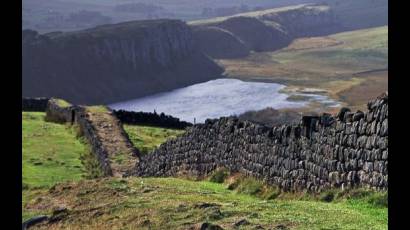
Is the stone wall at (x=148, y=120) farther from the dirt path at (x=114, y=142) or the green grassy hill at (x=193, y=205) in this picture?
the green grassy hill at (x=193, y=205)

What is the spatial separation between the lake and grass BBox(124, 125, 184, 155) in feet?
195

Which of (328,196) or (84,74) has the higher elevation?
(84,74)

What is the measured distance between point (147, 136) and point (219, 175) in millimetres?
21671

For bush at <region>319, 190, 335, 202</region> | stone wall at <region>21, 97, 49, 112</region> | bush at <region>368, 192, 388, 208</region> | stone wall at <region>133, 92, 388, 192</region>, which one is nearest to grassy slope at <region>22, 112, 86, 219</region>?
stone wall at <region>133, 92, 388, 192</region>

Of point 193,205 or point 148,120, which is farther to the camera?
point 148,120

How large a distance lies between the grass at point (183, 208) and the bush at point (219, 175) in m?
1.09

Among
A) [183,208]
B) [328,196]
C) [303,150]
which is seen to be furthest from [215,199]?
[328,196]

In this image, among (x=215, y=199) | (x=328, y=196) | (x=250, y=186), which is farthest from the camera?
(x=250, y=186)

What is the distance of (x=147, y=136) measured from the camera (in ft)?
151

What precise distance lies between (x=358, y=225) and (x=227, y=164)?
12.3 m

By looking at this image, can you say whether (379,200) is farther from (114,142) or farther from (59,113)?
(59,113)

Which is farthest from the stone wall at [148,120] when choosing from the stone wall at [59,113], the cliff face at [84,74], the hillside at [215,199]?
the cliff face at [84,74]

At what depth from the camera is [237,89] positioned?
161m
